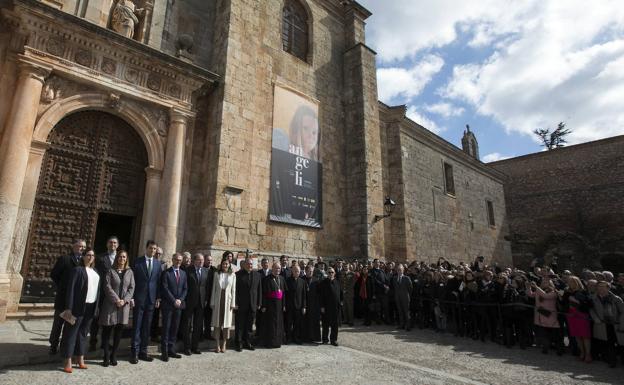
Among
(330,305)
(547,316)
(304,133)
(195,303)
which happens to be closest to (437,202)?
(304,133)

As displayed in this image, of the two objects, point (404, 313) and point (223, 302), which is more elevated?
point (223, 302)

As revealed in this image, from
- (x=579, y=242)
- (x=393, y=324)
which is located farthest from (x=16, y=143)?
(x=579, y=242)

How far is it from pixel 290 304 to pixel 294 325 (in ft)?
1.35

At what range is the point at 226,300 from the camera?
5.57 m

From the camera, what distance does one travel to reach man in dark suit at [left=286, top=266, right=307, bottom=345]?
6.36 meters

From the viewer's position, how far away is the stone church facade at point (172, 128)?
6348 millimetres

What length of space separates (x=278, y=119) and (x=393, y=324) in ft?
21.4

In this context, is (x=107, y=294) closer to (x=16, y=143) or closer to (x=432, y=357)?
(x=16, y=143)

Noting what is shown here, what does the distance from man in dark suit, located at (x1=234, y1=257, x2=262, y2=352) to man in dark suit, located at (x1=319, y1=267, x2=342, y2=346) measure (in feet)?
4.36

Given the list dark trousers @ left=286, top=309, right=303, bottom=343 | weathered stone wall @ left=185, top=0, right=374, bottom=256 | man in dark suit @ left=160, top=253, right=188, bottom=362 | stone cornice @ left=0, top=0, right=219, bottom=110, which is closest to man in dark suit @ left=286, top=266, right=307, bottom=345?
dark trousers @ left=286, top=309, right=303, bottom=343

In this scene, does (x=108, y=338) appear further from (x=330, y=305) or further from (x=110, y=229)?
(x=110, y=229)

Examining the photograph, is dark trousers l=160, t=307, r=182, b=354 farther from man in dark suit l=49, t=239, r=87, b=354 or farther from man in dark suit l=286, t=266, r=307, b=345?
man in dark suit l=286, t=266, r=307, b=345

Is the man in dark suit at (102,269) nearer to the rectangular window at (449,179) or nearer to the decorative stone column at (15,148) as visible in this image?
the decorative stone column at (15,148)

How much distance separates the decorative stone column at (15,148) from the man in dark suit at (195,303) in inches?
117
